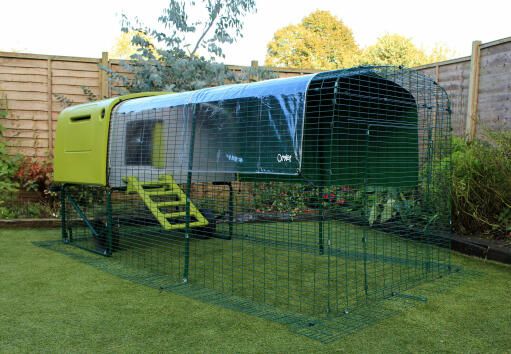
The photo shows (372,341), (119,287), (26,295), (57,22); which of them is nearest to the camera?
(372,341)

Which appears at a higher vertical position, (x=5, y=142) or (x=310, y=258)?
(x=5, y=142)

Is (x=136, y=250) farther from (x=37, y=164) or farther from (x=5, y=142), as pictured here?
(x=5, y=142)

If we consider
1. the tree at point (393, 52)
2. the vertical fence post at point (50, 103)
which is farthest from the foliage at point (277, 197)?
the tree at point (393, 52)

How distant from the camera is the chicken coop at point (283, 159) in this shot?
9.68 ft

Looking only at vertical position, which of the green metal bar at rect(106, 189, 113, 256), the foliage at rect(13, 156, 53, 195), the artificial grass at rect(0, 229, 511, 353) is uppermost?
the foliage at rect(13, 156, 53, 195)

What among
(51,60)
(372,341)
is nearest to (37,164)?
(51,60)

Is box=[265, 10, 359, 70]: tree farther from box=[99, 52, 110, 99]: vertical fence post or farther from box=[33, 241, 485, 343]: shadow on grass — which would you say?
box=[33, 241, 485, 343]: shadow on grass

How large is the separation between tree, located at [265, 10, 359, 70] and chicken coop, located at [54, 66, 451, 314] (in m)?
29.7

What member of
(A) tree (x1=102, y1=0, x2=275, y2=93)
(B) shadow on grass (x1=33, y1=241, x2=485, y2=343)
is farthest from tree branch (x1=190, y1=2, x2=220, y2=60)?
(B) shadow on grass (x1=33, y1=241, x2=485, y2=343)

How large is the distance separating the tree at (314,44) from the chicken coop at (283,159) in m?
29.7

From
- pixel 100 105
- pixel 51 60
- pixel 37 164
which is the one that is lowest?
pixel 37 164

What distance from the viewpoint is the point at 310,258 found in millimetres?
4402

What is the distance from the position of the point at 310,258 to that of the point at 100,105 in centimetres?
253

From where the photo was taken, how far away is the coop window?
13.1 feet
